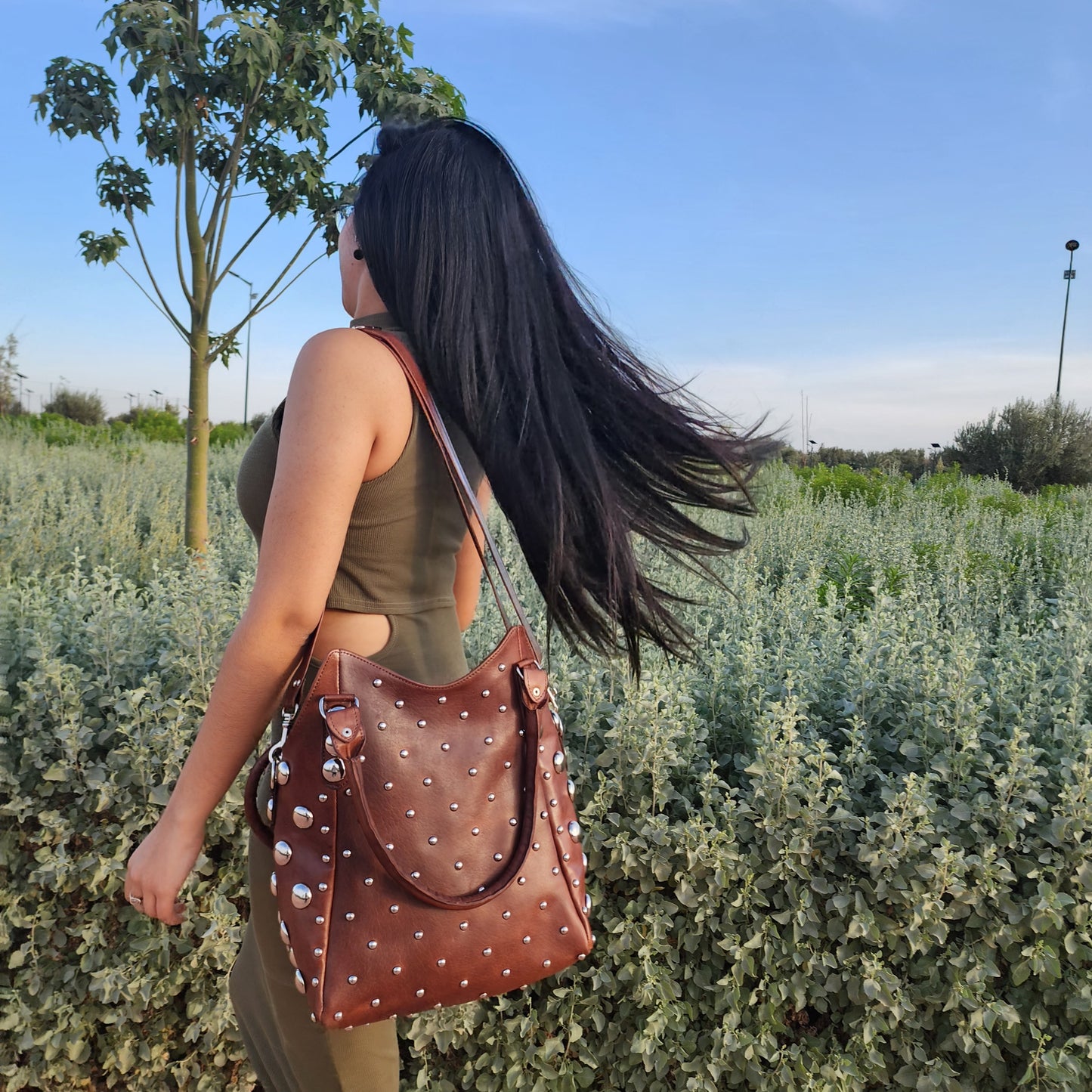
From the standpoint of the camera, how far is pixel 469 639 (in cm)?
331

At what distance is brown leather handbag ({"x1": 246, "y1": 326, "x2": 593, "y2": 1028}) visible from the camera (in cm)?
118

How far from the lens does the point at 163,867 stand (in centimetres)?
127

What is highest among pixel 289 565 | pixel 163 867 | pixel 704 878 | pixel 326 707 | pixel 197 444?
pixel 197 444

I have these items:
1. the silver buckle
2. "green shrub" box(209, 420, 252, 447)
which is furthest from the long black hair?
"green shrub" box(209, 420, 252, 447)

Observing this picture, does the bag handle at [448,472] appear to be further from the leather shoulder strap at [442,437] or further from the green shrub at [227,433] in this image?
the green shrub at [227,433]

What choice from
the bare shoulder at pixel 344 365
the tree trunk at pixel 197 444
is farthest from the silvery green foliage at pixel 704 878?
the tree trunk at pixel 197 444

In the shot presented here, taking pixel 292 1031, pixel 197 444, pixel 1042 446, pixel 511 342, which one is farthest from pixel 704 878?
pixel 1042 446

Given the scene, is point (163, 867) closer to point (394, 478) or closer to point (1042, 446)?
point (394, 478)

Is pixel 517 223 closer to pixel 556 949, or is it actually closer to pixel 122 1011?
pixel 556 949

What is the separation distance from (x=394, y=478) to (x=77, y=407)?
30164mm

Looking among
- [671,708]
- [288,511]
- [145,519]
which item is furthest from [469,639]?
[145,519]

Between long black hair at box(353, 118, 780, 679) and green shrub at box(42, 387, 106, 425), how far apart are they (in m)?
29.1

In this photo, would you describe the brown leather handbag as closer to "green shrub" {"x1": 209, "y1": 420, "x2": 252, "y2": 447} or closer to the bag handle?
the bag handle

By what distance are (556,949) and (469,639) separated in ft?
6.69
